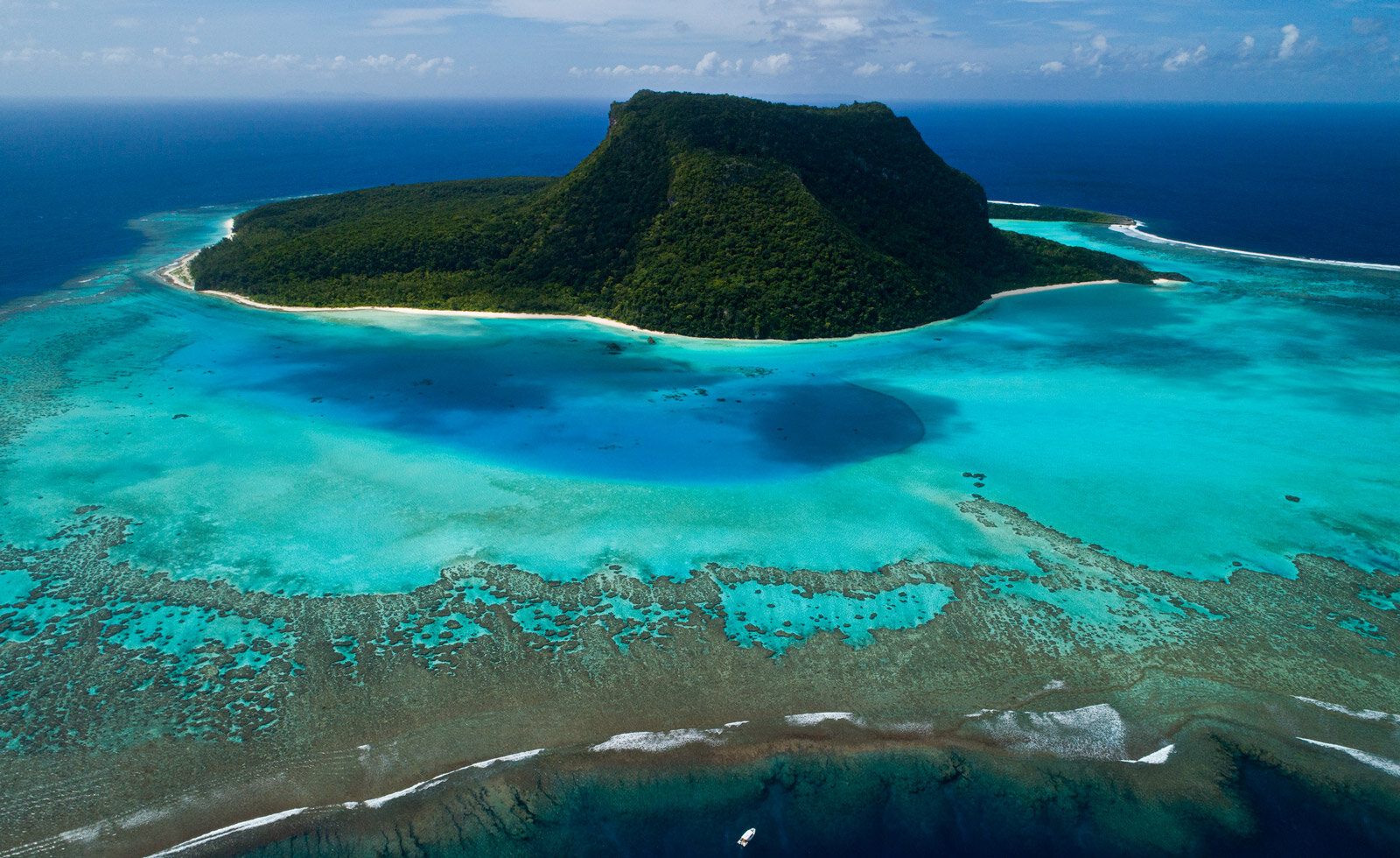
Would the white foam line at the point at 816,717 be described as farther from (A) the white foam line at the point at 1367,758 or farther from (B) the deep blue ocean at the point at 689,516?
(A) the white foam line at the point at 1367,758

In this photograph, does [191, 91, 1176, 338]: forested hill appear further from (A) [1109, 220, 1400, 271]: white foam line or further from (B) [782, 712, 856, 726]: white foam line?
(B) [782, 712, 856, 726]: white foam line

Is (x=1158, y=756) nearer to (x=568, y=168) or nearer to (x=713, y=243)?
(x=713, y=243)

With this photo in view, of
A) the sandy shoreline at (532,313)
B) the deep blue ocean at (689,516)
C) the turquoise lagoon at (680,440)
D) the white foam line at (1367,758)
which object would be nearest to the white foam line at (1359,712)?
the deep blue ocean at (689,516)

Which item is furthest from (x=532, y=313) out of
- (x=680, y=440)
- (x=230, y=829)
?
(x=230, y=829)

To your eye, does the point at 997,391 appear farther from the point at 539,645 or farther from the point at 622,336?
the point at 539,645

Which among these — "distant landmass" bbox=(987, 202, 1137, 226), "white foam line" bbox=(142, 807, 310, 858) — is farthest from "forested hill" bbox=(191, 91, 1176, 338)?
"white foam line" bbox=(142, 807, 310, 858)

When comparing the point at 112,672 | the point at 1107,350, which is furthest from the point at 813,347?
the point at 112,672

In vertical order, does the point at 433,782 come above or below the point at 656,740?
below

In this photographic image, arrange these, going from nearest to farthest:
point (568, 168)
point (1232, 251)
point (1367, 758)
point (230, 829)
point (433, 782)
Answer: point (230, 829) < point (433, 782) < point (1367, 758) < point (1232, 251) < point (568, 168)
